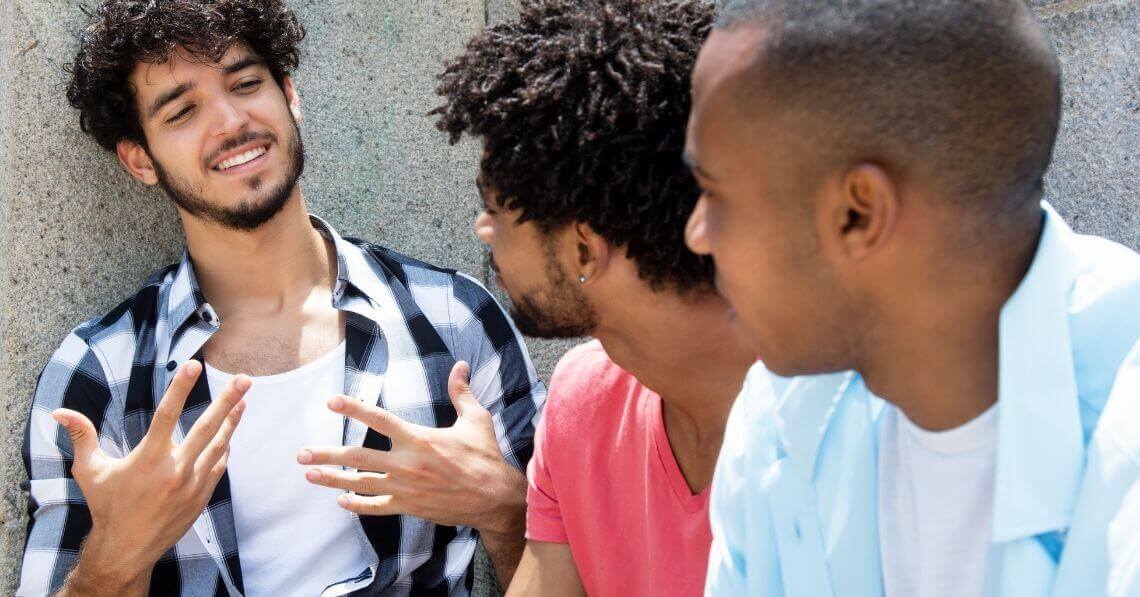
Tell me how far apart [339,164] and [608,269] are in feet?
5.05

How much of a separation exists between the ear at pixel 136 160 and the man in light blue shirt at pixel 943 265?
2.04 meters

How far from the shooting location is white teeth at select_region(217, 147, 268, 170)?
2.93 m

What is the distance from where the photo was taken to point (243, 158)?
2.94 metres

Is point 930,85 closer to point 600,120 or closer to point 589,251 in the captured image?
point 600,120

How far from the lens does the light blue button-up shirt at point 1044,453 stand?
4.11ft

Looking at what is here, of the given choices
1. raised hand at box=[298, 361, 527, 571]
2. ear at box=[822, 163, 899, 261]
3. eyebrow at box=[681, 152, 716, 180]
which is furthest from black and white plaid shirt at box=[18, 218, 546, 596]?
ear at box=[822, 163, 899, 261]

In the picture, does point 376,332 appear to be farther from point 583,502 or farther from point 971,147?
point 971,147

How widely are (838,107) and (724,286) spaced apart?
32 centimetres

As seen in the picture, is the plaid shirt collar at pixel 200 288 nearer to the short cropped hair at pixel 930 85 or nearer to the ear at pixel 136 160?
the ear at pixel 136 160

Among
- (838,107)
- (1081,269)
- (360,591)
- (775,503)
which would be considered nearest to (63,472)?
(360,591)

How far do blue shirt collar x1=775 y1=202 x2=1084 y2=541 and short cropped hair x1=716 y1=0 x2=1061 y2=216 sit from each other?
0.13 metres

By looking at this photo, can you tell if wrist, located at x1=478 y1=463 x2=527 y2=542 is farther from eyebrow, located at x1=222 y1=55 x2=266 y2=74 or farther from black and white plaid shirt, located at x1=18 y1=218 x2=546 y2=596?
eyebrow, located at x1=222 y1=55 x2=266 y2=74

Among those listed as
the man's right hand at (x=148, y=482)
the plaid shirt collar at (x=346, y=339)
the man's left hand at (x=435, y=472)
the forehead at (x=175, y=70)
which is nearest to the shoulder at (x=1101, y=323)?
the man's left hand at (x=435, y=472)

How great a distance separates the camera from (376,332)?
2.89 meters
